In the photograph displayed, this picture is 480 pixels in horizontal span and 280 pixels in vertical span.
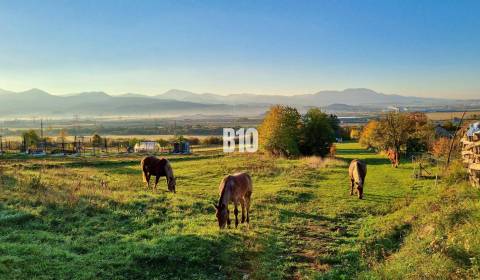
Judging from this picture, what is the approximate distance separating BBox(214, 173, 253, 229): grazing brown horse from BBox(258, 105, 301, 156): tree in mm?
32634

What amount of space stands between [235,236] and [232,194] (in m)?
1.77

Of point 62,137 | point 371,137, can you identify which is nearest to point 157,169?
point 371,137

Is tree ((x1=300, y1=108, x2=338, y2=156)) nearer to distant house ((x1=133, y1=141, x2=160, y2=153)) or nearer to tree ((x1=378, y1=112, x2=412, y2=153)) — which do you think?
tree ((x1=378, y1=112, x2=412, y2=153))

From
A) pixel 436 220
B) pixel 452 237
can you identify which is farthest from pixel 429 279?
pixel 436 220

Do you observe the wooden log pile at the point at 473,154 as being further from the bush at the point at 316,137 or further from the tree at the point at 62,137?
the tree at the point at 62,137

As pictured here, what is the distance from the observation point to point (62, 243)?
10.0 meters

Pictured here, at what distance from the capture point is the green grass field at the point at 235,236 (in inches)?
328

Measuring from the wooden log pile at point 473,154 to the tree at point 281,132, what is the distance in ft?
97.4

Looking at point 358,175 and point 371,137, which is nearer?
point 358,175

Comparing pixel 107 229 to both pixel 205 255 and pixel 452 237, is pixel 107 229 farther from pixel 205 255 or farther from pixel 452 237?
pixel 452 237

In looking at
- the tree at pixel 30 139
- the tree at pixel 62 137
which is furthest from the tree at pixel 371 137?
the tree at pixel 30 139

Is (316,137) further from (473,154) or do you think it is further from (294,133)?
(473,154)

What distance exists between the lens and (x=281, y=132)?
46.3 metres

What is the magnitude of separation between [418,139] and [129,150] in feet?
143
